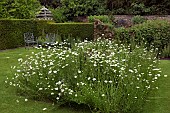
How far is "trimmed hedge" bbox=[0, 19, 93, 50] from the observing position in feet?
48.1

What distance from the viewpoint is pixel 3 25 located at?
14.5 metres

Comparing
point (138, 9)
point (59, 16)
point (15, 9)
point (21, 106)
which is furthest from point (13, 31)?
point (138, 9)

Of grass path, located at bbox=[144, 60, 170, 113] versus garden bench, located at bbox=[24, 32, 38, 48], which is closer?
grass path, located at bbox=[144, 60, 170, 113]

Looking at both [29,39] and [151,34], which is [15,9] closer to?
[29,39]

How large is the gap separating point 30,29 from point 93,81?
10699mm

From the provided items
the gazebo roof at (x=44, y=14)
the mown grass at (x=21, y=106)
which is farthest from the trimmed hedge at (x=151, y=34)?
the gazebo roof at (x=44, y=14)

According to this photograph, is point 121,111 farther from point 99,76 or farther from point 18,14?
point 18,14

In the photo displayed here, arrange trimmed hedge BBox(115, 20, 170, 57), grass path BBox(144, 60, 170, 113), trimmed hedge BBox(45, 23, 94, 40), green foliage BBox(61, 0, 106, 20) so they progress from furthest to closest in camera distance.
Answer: green foliage BBox(61, 0, 106, 20), trimmed hedge BBox(45, 23, 94, 40), trimmed hedge BBox(115, 20, 170, 57), grass path BBox(144, 60, 170, 113)

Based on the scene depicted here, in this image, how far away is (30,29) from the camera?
1598 centimetres

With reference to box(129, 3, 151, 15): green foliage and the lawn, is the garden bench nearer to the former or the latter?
the lawn

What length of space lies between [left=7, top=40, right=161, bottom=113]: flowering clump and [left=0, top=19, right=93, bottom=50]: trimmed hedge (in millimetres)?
8068

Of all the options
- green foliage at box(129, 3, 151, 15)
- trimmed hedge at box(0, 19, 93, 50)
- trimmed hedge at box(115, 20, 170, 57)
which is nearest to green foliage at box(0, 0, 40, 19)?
trimmed hedge at box(0, 19, 93, 50)

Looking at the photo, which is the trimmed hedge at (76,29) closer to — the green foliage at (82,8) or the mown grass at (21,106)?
the green foliage at (82,8)

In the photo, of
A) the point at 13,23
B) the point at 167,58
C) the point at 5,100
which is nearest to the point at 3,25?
the point at 13,23
